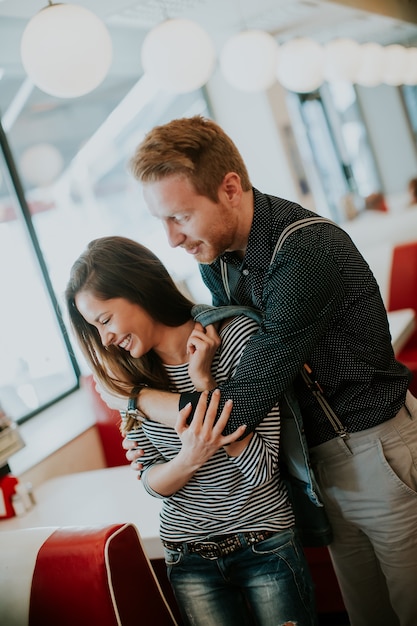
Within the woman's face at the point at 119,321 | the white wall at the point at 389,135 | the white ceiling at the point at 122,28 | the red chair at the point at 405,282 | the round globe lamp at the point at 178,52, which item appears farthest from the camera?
the white wall at the point at 389,135

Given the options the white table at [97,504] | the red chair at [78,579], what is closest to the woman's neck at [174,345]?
the red chair at [78,579]

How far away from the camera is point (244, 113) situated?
5.96 metres

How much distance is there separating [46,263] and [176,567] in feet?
8.63

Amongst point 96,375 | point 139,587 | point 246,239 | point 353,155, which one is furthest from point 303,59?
point 353,155

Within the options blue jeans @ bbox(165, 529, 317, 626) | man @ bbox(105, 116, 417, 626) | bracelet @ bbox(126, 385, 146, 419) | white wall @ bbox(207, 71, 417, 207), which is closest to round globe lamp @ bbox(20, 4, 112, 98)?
man @ bbox(105, 116, 417, 626)

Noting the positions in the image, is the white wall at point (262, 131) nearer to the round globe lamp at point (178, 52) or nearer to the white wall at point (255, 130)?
the white wall at point (255, 130)

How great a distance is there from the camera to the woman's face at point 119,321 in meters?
1.38

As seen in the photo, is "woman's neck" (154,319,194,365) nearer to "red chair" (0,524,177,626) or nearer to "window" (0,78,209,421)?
"red chair" (0,524,177,626)

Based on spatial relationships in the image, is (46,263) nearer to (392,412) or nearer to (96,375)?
(96,375)

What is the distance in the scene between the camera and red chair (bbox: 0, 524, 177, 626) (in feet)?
4.19

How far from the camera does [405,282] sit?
3.89 metres

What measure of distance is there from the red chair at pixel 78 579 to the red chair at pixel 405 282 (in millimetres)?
2643

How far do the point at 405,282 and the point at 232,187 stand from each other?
2667 mm

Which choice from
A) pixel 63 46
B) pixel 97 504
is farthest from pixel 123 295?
pixel 97 504
